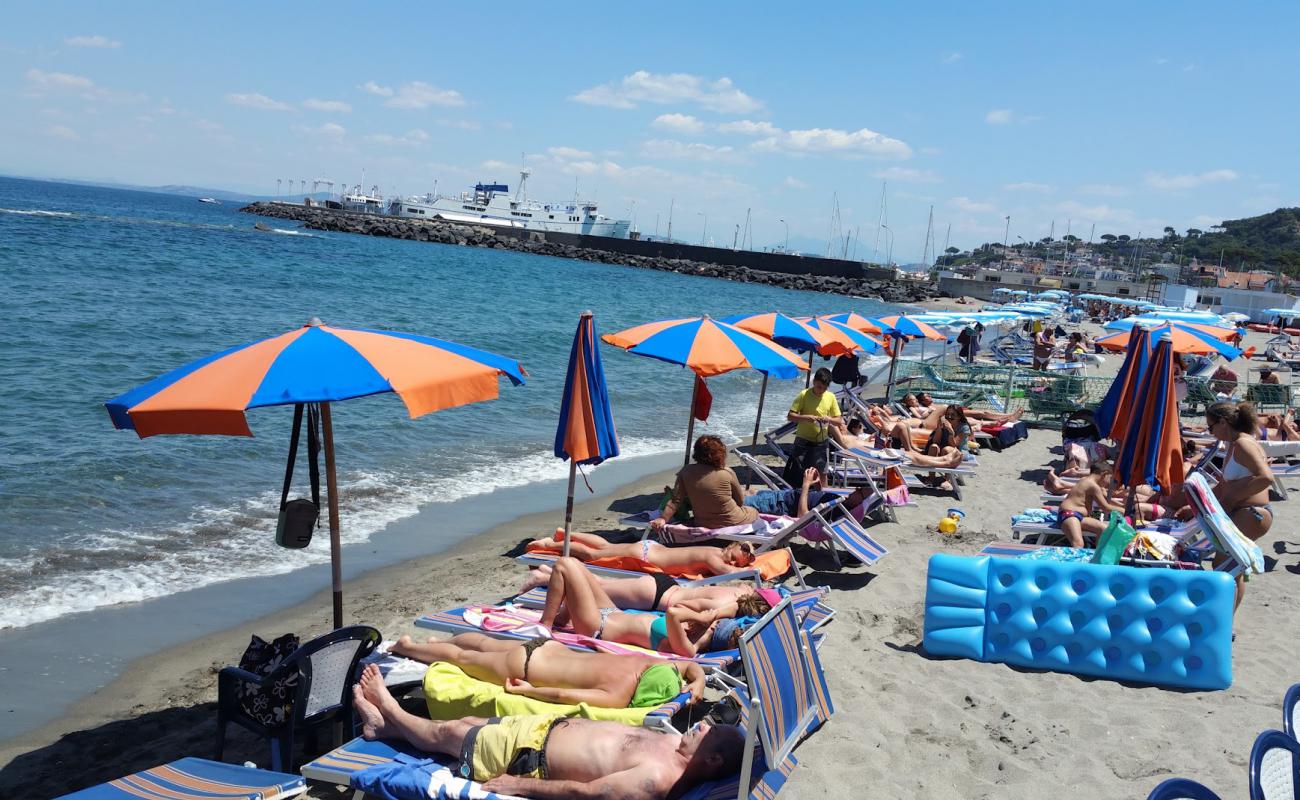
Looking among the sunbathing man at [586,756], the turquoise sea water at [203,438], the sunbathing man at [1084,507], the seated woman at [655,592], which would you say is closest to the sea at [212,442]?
the turquoise sea water at [203,438]

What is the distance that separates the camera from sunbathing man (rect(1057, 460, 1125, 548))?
23.0ft

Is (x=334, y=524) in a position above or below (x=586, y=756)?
above

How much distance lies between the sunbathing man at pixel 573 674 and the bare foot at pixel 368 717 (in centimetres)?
45

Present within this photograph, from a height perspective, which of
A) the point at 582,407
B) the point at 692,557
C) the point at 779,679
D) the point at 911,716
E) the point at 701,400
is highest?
the point at 582,407

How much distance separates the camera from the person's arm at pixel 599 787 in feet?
11.3

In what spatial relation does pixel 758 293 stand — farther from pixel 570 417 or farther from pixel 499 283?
pixel 570 417

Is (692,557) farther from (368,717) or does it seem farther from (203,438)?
(203,438)

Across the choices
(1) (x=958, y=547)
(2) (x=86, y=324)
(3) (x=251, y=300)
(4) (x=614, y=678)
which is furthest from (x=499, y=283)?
(4) (x=614, y=678)

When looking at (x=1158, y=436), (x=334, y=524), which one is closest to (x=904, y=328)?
(x=1158, y=436)

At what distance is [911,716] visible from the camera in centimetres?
471

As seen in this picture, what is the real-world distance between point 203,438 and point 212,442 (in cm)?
19

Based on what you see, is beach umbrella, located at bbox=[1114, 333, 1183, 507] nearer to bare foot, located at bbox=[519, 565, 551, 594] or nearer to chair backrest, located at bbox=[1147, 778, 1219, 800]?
bare foot, located at bbox=[519, 565, 551, 594]

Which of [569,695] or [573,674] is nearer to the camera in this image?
[569,695]

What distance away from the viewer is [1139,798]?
3.95m
